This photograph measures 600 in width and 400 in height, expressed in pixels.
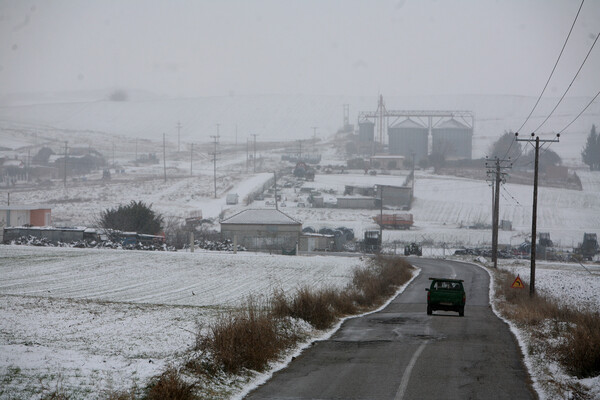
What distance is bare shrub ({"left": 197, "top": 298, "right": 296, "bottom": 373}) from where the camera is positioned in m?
13.5

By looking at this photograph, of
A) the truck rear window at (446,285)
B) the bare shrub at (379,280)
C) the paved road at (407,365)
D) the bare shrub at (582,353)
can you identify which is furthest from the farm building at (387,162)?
the bare shrub at (582,353)

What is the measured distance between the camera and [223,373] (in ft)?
42.8

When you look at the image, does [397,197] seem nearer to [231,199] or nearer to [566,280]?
[231,199]

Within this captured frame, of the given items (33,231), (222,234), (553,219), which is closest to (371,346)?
(33,231)

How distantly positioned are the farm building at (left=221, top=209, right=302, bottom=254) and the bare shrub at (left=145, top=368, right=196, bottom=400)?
65493 millimetres

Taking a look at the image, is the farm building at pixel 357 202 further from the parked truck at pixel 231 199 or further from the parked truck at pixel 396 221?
the parked truck at pixel 231 199

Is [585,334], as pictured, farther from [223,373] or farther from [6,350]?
[6,350]

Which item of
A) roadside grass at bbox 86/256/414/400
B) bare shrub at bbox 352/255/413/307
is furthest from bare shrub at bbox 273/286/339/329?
bare shrub at bbox 352/255/413/307

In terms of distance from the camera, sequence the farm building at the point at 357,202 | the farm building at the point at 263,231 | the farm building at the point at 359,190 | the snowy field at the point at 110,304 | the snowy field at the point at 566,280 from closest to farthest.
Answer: the snowy field at the point at 110,304 → the snowy field at the point at 566,280 → the farm building at the point at 263,231 → the farm building at the point at 357,202 → the farm building at the point at 359,190

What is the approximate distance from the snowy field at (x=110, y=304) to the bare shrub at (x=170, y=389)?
0.57 m

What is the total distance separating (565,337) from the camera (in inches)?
672

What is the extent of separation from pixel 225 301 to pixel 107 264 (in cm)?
1987

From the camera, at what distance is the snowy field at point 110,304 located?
11.8 metres

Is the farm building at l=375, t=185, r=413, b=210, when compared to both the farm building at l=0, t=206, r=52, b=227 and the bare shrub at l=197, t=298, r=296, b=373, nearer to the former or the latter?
the farm building at l=0, t=206, r=52, b=227
